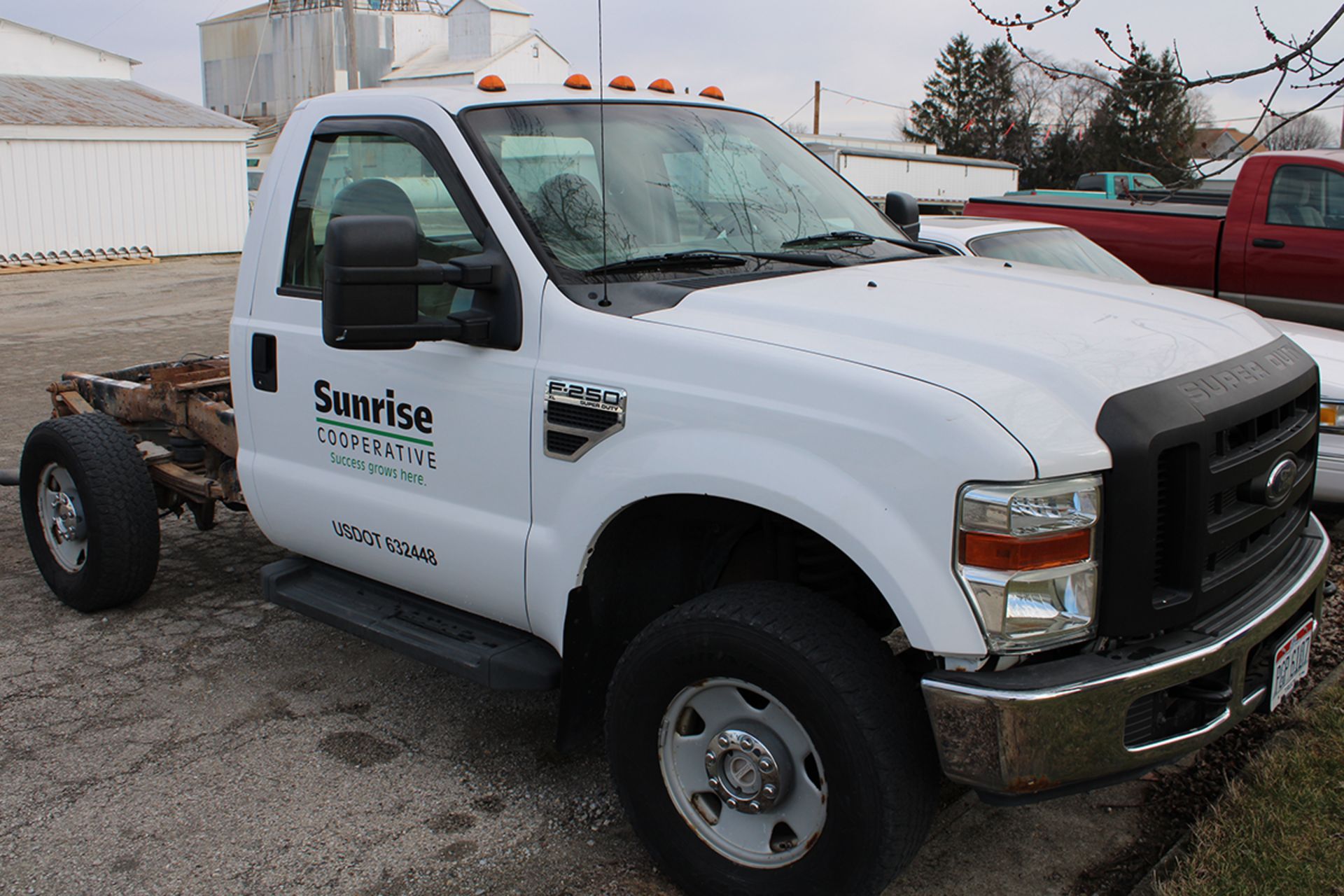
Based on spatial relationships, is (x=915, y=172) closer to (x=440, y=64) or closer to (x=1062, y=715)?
(x=440, y=64)

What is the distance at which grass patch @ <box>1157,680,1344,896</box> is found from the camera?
3.00 meters

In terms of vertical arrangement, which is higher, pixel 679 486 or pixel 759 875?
pixel 679 486

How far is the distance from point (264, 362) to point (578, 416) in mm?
1428

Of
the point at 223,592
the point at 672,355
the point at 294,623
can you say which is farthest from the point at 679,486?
the point at 223,592

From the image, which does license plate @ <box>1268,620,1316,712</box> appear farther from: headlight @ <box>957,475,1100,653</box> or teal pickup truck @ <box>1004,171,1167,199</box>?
teal pickup truck @ <box>1004,171,1167,199</box>

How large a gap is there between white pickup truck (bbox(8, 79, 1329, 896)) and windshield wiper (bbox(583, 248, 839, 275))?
0.01 m

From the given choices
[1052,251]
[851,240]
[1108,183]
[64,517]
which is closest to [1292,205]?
[1052,251]

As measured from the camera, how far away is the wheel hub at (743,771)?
284 centimetres

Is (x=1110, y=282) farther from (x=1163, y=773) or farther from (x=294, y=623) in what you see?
(x=294, y=623)

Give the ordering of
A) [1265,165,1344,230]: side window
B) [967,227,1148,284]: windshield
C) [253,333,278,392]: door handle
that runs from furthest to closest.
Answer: [1265,165,1344,230]: side window
[967,227,1148,284]: windshield
[253,333,278,392]: door handle

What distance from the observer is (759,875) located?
2902mm

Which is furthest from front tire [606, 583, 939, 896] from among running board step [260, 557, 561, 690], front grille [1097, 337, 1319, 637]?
front grille [1097, 337, 1319, 637]

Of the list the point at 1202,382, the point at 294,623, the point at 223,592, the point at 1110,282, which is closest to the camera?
the point at 1202,382

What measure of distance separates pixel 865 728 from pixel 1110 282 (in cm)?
176
